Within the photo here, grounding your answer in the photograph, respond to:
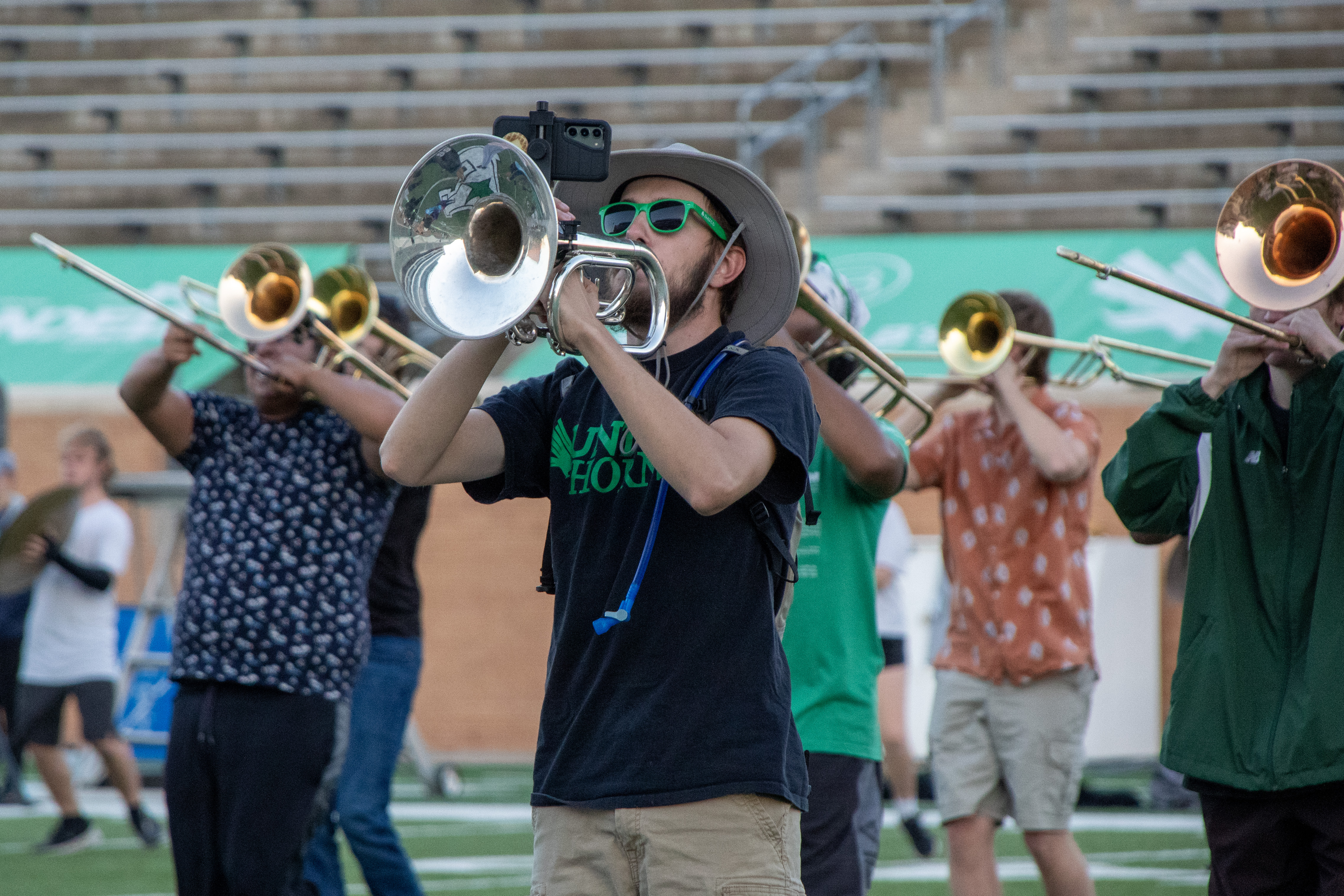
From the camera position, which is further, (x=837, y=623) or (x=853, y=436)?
(x=837, y=623)

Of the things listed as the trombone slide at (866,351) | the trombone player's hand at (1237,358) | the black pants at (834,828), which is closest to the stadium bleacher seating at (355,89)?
the trombone slide at (866,351)

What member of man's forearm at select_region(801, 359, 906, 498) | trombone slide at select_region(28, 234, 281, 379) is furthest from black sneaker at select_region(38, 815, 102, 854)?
man's forearm at select_region(801, 359, 906, 498)

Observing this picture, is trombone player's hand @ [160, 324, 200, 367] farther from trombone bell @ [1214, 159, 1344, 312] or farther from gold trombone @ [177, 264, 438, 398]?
trombone bell @ [1214, 159, 1344, 312]

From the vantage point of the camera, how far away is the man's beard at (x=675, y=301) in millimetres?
2660

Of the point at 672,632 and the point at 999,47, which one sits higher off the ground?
the point at 999,47

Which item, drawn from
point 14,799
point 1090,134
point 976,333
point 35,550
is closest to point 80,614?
point 35,550

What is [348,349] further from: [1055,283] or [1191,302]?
[1055,283]

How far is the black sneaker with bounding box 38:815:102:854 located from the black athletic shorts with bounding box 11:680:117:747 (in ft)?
1.26

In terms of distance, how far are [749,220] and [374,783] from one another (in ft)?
8.79

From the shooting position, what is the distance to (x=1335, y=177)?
3.48 m

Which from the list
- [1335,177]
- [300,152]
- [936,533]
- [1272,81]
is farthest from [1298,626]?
[300,152]

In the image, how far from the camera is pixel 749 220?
2.86m

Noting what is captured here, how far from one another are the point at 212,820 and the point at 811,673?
4.97ft

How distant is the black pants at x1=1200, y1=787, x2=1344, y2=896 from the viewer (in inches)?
124
